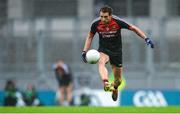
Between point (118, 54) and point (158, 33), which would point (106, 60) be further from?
point (158, 33)

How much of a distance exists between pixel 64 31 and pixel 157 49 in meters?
3.72

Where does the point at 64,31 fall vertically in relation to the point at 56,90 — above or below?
above

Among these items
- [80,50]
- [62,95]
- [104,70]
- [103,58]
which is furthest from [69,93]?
[104,70]

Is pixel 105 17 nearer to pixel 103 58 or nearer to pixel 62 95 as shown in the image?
pixel 103 58

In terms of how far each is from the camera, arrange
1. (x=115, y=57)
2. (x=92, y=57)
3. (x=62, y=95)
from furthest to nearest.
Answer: (x=62, y=95)
(x=115, y=57)
(x=92, y=57)

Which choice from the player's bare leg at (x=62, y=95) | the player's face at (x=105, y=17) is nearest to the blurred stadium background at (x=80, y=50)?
the player's bare leg at (x=62, y=95)

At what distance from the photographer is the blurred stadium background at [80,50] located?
28.2m

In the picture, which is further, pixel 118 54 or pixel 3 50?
pixel 3 50

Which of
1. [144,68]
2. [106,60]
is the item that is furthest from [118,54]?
[144,68]

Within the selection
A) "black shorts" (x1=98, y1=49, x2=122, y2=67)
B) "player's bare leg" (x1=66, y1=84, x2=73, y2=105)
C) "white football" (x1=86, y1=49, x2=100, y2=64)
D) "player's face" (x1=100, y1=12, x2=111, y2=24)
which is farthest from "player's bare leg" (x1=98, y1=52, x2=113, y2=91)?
"player's bare leg" (x1=66, y1=84, x2=73, y2=105)

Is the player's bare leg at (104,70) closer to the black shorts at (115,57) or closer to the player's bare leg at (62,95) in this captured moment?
the black shorts at (115,57)

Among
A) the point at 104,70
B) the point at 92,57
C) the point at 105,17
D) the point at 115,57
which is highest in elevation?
the point at 105,17

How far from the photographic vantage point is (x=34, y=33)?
96.8 feet

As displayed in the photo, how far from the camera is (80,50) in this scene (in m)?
29.0
